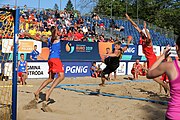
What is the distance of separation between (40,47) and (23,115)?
9457mm

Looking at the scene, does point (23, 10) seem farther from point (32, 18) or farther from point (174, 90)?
point (174, 90)

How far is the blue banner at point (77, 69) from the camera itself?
1717 centimetres

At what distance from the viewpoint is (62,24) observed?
24.6 metres

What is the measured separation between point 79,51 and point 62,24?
7.34 metres

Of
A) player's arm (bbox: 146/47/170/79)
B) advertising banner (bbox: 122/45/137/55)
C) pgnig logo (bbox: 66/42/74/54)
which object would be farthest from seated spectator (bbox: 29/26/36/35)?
player's arm (bbox: 146/47/170/79)

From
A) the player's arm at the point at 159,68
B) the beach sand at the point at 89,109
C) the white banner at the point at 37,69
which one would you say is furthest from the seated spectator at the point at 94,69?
the player's arm at the point at 159,68

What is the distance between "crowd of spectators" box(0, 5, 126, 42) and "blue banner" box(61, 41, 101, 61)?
362 cm

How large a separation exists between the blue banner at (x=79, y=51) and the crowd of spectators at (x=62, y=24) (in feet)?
11.9

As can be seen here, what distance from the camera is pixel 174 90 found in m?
3.22

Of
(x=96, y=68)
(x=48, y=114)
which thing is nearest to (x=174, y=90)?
(x=48, y=114)

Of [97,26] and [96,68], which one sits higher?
[97,26]

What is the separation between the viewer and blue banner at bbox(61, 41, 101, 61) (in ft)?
56.4

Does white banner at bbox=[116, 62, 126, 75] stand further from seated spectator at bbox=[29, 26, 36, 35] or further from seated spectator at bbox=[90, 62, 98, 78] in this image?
seated spectator at bbox=[29, 26, 36, 35]

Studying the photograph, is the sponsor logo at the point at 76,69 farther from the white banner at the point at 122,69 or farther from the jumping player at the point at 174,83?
the jumping player at the point at 174,83
